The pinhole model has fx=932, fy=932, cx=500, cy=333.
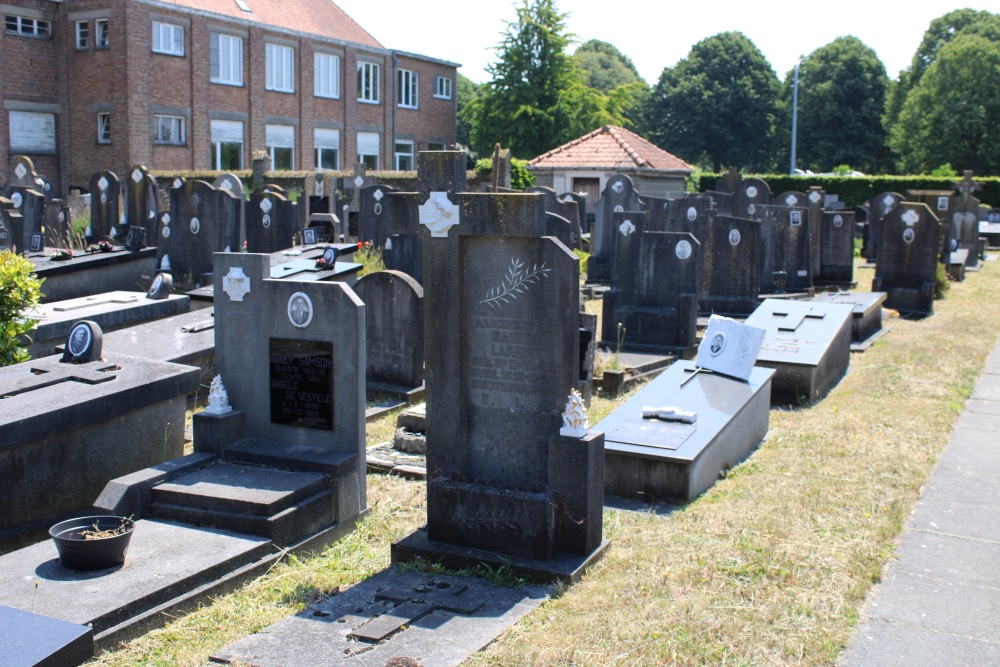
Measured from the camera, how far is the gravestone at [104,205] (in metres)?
17.5

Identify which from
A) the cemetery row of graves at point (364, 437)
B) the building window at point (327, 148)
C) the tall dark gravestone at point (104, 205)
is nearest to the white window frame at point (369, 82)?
the building window at point (327, 148)

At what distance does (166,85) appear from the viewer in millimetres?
30688

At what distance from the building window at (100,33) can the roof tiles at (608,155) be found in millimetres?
14443

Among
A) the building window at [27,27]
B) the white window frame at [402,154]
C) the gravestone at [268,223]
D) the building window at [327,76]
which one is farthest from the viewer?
the white window frame at [402,154]

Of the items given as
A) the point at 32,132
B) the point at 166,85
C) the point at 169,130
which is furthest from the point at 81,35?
the point at 169,130

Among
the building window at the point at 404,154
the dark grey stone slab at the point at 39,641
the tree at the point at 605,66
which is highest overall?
the tree at the point at 605,66

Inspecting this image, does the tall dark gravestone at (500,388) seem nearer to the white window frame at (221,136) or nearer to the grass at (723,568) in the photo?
the grass at (723,568)

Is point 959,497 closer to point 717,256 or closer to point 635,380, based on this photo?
point 635,380

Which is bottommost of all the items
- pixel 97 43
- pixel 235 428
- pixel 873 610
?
pixel 873 610

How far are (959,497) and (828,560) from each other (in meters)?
1.78

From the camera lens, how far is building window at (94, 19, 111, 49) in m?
30.0

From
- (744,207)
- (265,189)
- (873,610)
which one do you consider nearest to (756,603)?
(873,610)

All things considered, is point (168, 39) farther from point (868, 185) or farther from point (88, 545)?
point (88, 545)

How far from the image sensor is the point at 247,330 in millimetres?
6512
